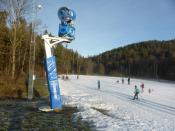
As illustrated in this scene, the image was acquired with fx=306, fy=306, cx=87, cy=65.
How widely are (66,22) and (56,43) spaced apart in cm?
149

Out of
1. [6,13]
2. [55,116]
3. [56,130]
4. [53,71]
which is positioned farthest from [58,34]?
[6,13]

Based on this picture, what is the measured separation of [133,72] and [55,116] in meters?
155

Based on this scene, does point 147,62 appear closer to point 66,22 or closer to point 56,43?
point 66,22

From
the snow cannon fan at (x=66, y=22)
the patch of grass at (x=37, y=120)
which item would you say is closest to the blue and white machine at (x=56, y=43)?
the snow cannon fan at (x=66, y=22)

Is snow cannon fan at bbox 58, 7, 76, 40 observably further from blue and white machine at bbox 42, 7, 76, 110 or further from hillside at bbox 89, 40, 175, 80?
hillside at bbox 89, 40, 175, 80

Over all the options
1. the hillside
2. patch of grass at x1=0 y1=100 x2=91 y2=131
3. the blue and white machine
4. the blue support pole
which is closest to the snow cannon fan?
the blue and white machine

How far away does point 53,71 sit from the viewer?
690 inches

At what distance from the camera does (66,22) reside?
18719 mm

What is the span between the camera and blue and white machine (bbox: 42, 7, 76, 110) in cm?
1744

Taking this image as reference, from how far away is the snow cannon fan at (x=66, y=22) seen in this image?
18688 millimetres

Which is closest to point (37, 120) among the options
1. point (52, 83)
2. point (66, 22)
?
point (52, 83)

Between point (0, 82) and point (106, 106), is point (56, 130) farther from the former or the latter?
point (0, 82)

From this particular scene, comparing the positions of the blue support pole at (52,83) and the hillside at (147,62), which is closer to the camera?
the blue support pole at (52,83)

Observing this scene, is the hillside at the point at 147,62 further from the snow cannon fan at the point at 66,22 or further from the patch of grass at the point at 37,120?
the patch of grass at the point at 37,120
